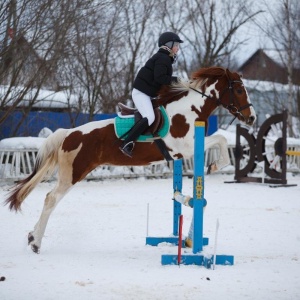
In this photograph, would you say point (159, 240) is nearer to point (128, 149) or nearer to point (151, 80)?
point (128, 149)

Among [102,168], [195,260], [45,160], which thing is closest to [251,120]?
[195,260]

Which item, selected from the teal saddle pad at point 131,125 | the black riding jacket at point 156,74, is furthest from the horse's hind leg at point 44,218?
the black riding jacket at point 156,74

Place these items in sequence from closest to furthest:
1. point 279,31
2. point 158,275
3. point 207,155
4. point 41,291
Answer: point 41,291
point 158,275
point 207,155
point 279,31

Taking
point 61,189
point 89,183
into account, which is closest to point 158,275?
point 61,189

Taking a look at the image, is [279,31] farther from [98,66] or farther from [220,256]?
[220,256]

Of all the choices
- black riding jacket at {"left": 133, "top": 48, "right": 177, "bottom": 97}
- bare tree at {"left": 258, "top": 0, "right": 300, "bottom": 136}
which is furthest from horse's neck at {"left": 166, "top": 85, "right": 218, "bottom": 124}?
bare tree at {"left": 258, "top": 0, "right": 300, "bottom": 136}

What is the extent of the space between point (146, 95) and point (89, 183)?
775 centimetres

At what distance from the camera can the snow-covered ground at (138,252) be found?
441 cm

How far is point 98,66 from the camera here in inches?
635

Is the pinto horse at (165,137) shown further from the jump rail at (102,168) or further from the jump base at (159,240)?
the jump rail at (102,168)

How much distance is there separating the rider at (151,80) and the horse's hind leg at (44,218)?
2.83ft

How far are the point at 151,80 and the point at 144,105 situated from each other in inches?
12.5

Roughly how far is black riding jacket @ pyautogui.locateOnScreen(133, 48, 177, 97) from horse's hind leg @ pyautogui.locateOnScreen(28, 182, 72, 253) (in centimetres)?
145

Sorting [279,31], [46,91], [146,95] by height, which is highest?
[279,31]
